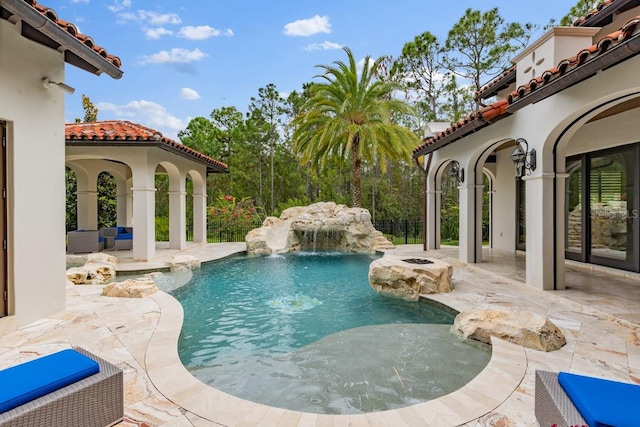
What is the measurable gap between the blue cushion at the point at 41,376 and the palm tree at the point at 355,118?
49.8 ft

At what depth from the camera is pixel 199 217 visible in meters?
18.6

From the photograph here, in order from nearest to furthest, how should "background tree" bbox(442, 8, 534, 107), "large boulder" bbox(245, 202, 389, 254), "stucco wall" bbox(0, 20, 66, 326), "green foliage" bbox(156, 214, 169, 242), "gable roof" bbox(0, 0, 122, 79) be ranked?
"gable roof" bbox(0, 0, 122, 79) → "stucco wall" bbox(0, 20, 66, 326) → "large boulder" bbox(245, 202, 389, 254) → "green foliage" bbox(156, 214, 169, 242) → "background tree" bbox(442, 8, 534, 107)

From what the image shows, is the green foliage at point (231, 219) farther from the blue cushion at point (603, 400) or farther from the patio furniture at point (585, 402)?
the blue cushion at point (603, 400)

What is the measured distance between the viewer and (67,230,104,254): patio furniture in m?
14.1

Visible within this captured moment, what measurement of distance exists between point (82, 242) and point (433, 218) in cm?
1499

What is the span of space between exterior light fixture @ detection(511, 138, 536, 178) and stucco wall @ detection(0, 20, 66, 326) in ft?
31.1

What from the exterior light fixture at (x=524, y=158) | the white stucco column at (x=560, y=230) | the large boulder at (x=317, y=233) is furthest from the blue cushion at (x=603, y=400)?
the large boulder at (x=317, y=233)

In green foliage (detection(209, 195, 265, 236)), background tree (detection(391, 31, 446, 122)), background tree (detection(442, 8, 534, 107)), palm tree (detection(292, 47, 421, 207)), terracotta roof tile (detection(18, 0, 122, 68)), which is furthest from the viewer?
background tree (detection(391, 31, 446, 122))

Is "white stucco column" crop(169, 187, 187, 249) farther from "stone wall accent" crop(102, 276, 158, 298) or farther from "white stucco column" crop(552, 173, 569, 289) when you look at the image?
"white stucco column" crop(552, 173, 569, 289)

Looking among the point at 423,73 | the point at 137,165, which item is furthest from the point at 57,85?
the point at 423,73

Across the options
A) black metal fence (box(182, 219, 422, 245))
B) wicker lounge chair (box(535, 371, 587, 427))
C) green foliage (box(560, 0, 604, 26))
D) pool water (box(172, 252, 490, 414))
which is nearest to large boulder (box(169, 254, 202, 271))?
pool water (box(172, 252, 490, 414))

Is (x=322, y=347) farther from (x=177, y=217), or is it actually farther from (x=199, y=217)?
(x=199, y=217)

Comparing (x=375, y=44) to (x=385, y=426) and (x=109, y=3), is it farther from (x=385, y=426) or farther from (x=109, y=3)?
(x=385, y=426)

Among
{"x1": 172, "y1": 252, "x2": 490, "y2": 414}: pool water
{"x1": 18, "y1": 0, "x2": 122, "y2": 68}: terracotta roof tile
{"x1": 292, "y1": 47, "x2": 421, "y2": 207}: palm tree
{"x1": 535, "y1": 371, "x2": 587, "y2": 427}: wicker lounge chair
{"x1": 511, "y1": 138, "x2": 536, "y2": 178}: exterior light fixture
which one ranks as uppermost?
{"x1": 292, "y1": 47, "x2": 421, "y2": 207}: palm tree
